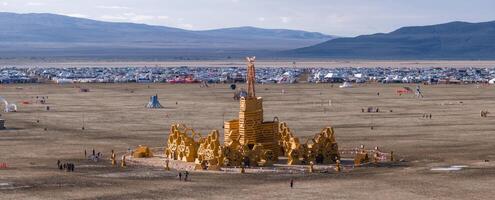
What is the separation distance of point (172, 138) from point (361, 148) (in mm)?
11737

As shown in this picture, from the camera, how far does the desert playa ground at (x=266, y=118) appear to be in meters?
45.5

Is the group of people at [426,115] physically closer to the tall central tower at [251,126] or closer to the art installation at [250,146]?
the art installation at [250,146]

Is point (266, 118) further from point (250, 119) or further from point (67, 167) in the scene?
point (67, 167)

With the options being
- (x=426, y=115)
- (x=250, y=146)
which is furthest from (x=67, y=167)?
(x=426, y=115)

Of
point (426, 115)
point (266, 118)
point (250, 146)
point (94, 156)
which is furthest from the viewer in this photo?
point (426, 115)

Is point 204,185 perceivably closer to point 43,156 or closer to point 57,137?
point 43,156

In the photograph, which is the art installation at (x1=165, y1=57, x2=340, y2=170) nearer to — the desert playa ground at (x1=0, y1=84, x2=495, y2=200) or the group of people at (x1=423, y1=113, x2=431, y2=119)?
Answer: the desert playa ground at (x1=0, y1=84, x2=495, y2=200)

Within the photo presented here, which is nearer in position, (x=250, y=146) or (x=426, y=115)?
(x=250, y=146)

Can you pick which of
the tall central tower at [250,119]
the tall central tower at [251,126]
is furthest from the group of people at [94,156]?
the tall central tower at [250,119]

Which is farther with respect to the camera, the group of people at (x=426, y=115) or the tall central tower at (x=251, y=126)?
the group of people at (x=426, y=115)

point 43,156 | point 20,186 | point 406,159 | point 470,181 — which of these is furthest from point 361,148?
point 20,186

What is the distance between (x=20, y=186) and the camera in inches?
1826

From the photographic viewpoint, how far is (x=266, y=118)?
283 ft

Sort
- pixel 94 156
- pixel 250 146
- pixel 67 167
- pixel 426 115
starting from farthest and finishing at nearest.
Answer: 1. pixel 426 115
2. pixel 94 156
3. pixel 250 146
4. pixel 67 167
